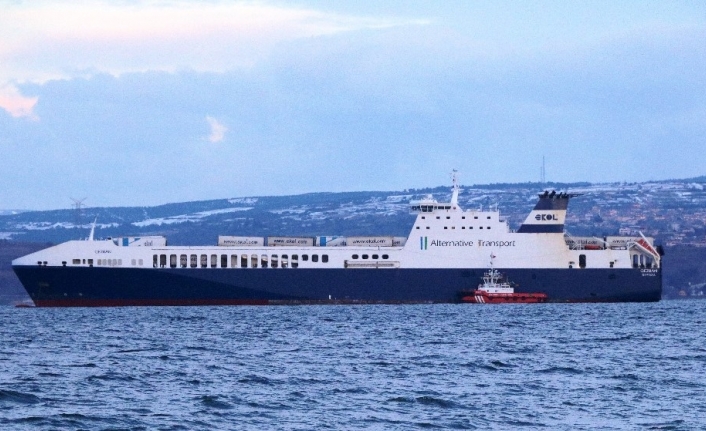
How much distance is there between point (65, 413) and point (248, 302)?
157ft

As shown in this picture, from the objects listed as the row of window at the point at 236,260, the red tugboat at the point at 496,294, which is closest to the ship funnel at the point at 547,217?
the red tugboat at the point at 496,294

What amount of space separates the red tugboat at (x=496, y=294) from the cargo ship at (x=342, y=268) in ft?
1.31

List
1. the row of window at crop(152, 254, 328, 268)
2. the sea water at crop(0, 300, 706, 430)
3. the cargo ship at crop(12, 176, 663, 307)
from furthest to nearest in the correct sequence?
the row of window at crop(152, 254, 328, 268)
the cargo ship at crop(12, 176, 663, 307)
the sea water at crop(0, 300, 706, 430)

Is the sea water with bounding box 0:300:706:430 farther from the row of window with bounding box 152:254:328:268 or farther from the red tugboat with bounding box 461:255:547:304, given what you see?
the row of window with bounding box 152:254:328:268

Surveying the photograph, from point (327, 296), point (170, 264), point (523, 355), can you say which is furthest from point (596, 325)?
point (170, 264)

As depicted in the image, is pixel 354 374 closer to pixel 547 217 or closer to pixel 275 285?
pixel 275 285

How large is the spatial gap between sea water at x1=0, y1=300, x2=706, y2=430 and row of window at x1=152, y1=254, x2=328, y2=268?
48.6 feet

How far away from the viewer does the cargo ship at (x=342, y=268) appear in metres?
77.8

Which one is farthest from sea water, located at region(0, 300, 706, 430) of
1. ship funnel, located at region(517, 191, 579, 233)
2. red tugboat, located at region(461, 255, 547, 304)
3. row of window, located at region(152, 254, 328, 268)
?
ship funnel, located at region(517, 191, 579, 233)

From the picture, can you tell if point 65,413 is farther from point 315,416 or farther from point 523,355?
point 523,355

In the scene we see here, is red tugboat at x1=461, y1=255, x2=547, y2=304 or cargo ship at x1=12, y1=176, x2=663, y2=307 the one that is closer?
cargo ship at x1=12, y1=176, x2=663, y2=307

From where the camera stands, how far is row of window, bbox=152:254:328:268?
7812 centimetres

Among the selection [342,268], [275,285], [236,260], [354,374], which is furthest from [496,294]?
[354,374]

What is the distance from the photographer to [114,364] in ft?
135
